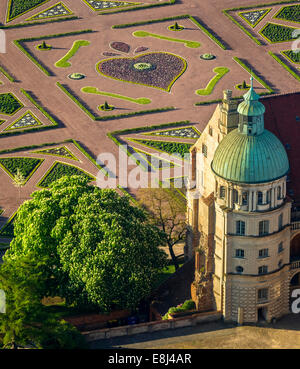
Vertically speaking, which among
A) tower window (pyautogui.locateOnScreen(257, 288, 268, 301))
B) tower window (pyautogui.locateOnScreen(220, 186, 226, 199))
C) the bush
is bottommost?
the bush

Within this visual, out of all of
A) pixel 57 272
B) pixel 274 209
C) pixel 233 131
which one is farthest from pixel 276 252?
pixel 57 272

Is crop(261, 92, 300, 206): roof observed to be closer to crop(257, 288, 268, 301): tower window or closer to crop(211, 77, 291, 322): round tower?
crop(211, 77, 291, 322): round tower

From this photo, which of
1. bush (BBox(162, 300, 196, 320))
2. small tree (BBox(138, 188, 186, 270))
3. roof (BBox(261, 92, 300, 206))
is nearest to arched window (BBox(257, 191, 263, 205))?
roof (BBox(261, 92, 300, 206))

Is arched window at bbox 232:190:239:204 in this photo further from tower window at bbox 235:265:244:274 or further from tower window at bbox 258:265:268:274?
tower window at bbox 258:265:268:274

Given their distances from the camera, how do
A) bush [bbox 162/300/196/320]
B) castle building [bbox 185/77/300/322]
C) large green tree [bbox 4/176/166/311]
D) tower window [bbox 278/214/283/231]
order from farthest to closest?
bush [bbox 162/300/196/320] < large green tree [bbox 4/176/166/311] < tower window [bbox 278/214/283/231] < castle building [bbox 185/77/300/322]

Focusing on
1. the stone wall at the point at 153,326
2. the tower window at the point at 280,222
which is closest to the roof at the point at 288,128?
the tower window at the point at 280,222

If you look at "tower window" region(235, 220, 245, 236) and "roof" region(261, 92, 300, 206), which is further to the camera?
"roof" region(261, 92, 300, 206)

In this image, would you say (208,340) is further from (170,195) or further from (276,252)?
(170,195)

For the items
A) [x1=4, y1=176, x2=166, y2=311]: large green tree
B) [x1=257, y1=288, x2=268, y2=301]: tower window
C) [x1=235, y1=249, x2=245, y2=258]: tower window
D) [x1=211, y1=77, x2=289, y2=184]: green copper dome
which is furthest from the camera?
[x1=257, y1=288, x2=268, y2=301]: tower window

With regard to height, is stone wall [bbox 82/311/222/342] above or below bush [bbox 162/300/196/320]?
below
